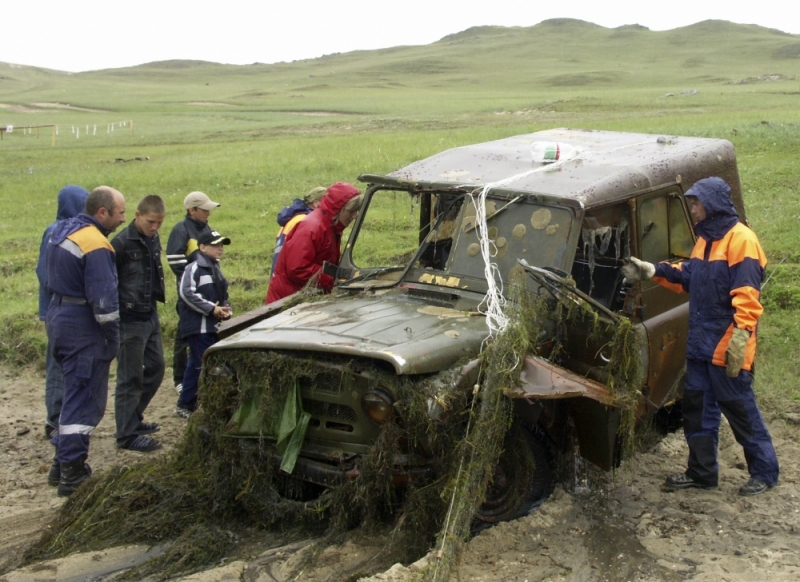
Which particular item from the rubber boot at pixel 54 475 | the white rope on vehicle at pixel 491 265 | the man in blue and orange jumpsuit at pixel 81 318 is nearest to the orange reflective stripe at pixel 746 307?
the white rope on vehicle at pixel 491 265

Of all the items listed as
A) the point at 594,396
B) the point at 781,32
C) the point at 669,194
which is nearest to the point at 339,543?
the point at 594,396

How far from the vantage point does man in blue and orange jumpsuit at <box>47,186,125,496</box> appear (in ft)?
18.9

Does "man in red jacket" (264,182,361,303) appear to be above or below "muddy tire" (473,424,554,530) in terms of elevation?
above

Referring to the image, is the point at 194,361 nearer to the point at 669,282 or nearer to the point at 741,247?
the point at 669,282

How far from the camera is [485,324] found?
4.98m

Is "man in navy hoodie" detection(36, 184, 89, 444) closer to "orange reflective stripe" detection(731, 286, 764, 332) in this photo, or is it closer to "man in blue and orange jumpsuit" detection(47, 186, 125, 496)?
"man in blue and orange jumpsuit" detection(47, 186, 125, 496)

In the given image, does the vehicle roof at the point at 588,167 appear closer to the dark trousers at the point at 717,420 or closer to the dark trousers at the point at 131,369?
the dark trousers at the point at 717,420

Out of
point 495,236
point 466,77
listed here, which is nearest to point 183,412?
point 495,236

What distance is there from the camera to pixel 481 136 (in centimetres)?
2142

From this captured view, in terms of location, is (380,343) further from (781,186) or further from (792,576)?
(781,186)

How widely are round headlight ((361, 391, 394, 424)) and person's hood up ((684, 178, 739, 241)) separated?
7.63 ft

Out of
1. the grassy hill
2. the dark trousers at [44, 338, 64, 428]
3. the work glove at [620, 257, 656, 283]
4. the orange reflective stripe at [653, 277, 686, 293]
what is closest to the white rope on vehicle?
the work glove at [620, 257, 656, 283]

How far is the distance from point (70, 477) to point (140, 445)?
78 cm

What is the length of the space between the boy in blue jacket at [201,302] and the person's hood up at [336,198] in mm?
887
